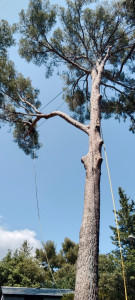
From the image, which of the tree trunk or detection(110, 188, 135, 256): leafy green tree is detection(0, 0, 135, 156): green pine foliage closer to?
the tree trunk

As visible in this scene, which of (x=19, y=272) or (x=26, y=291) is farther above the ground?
(x=19, y=272)

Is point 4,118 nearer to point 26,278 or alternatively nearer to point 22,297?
point 22,297

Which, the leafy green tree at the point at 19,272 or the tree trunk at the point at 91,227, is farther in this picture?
the leafy green tree at the point at 19,272

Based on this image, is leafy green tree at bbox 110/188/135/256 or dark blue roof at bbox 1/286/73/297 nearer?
dark blue roof at bbox 1/286/73/297

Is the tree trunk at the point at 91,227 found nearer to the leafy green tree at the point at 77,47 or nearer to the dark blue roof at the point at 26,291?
the leafy green tree at the point at 77,47

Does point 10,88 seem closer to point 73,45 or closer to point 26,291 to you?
point 73,45

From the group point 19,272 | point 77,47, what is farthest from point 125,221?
point 77,47

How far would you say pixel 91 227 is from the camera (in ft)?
9.89

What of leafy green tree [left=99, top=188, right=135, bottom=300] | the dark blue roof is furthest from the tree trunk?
leafy green tree [left=99, top=188, right=135, bottom=300]

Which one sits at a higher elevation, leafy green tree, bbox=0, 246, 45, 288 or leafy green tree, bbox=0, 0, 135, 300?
leafy green tree, bbox=0, 0, 135, 300

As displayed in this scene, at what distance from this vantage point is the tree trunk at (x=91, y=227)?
255 cm

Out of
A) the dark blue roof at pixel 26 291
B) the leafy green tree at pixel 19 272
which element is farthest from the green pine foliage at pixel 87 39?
the leafy green tree at pixel 19 272

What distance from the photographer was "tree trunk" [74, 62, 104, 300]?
2.55 m

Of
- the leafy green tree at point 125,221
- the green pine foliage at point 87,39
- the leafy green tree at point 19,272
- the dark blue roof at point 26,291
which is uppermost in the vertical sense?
the green pine foliage at point 87,39
